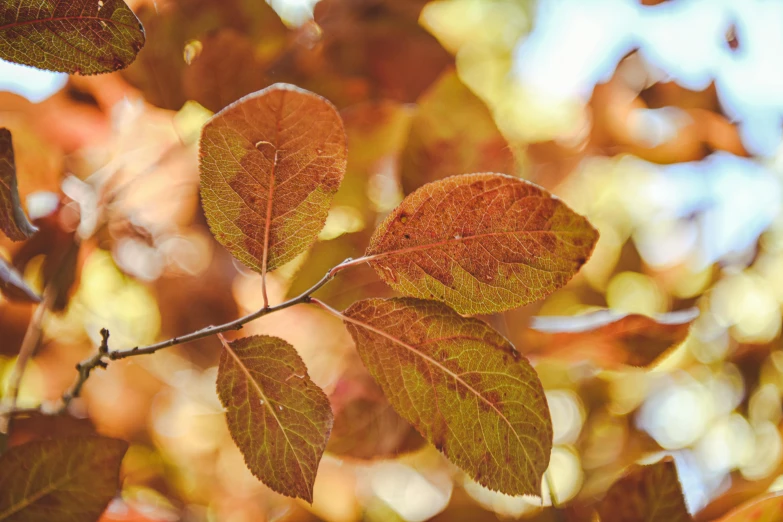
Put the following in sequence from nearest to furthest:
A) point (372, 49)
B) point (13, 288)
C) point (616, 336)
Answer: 1. point (13, 288)
2. point (616, 336)
3. point (372, 49)

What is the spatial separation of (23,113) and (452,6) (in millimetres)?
769

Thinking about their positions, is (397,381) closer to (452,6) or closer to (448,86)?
(448,86)

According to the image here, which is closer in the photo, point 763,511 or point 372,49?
point 763,511

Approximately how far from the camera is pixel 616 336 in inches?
21.4

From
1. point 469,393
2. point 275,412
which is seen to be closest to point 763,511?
point 469,393

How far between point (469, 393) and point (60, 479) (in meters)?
0.34

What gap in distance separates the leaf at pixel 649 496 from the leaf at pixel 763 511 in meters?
0.04

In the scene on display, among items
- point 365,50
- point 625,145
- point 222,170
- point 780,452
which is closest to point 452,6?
point 365,50

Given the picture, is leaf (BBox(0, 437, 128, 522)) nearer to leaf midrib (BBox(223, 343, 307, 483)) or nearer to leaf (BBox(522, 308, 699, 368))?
leaf midrib (BBox(223, 343, 307, 483))

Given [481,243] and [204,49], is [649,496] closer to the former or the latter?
[481,243]

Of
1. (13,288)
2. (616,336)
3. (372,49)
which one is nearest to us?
(13,288)

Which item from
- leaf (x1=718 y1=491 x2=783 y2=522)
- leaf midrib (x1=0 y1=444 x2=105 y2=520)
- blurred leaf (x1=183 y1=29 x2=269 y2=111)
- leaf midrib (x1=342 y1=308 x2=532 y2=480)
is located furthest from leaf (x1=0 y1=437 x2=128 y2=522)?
leaf (x1=718 y1=491 x2=783 y2=522)

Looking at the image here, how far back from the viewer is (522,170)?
0.79m

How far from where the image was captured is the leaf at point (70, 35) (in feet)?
1.09
